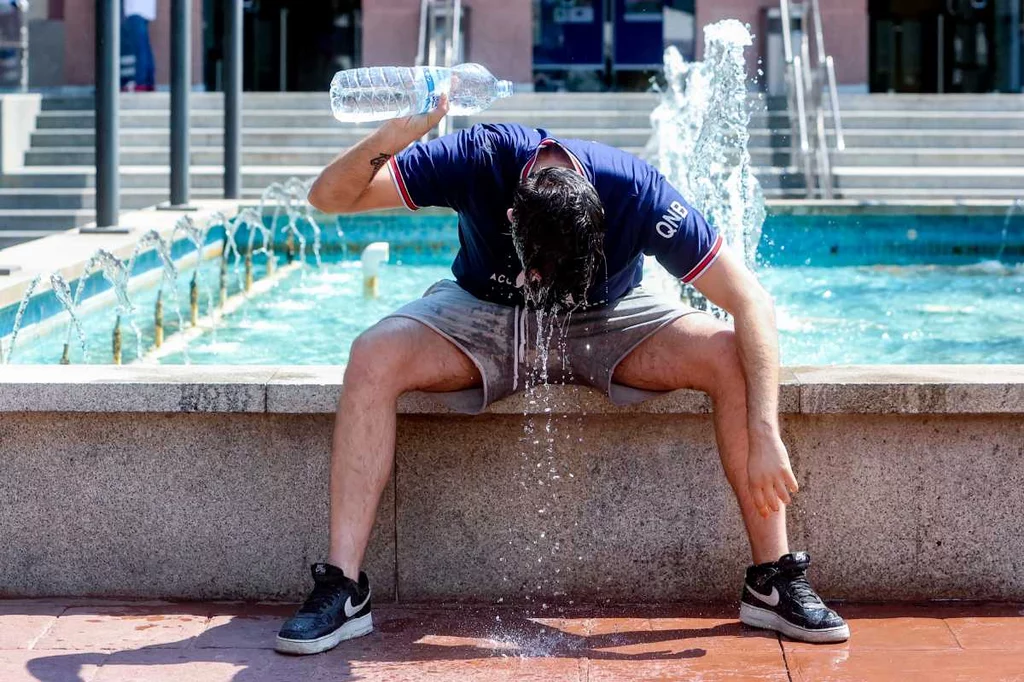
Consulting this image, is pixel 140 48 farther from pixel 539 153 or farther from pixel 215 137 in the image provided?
pixel 539 153

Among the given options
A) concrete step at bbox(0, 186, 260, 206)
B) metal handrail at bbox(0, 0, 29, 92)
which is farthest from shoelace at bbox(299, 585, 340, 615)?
metal handrail at bbox(0, 0, 29, 92)

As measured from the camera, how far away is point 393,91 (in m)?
4.13

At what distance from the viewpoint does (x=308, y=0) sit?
22.3 metres

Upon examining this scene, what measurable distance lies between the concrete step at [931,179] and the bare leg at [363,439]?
11134 mm

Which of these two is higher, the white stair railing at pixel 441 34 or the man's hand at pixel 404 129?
the white stair railing at pixel 441 34

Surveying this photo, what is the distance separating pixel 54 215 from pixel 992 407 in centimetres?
1119

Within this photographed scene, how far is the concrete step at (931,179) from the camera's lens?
Result: 14305mm

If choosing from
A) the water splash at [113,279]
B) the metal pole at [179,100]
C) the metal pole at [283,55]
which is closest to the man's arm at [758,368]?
the water splash at [113,279]

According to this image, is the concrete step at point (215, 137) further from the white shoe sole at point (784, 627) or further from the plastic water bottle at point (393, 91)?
the white shoe sole at point (784, 627)

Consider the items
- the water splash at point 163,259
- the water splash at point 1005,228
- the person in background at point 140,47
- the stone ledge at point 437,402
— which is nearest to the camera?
the stone ledge at point 437,402

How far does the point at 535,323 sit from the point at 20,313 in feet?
→ 11.4

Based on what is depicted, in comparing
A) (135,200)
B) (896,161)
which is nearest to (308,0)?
(135,200)

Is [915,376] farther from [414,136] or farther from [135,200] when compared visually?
[135,200]

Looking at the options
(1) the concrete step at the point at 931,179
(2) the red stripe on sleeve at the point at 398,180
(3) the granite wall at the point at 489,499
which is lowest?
(3) the granite wall at the point at 489,499
